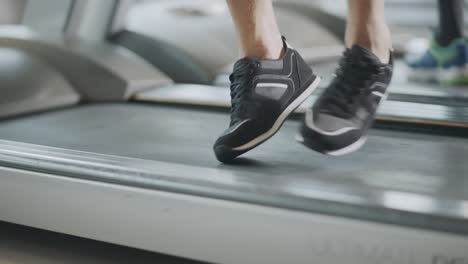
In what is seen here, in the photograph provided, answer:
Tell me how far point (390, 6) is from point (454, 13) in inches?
84.1

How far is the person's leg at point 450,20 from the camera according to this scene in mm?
2621

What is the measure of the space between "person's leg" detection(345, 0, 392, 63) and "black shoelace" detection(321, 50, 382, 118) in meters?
0.04

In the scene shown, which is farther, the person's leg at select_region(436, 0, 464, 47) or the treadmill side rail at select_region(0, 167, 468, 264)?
the person's leg at select_region(436, 0, 464, 47)

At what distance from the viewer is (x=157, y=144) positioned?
1686mm

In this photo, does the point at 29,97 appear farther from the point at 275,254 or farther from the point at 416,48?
the point at 416,48

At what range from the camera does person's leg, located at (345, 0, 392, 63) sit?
1.43 metres

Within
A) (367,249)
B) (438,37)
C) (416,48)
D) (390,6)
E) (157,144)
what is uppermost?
(367,249)

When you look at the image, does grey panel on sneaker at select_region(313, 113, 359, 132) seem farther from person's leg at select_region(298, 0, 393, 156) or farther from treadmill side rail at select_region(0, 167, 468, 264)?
treadmill side rail at select_region(0, 167, 468, 264)

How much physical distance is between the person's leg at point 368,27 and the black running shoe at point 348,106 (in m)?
0.03

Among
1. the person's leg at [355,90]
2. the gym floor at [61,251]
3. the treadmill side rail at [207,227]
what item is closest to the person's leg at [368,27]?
the person's leg at [355,90]

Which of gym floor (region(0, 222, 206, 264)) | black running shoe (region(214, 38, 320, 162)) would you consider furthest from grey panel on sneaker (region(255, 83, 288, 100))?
gym floor (region(0, 222, 206, 264))

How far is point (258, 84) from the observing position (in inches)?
53.6

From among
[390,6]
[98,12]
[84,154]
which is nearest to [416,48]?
[390,6]

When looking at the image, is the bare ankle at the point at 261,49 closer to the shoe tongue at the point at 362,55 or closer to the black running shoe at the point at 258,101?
the black running shoe at the point at 258,101
